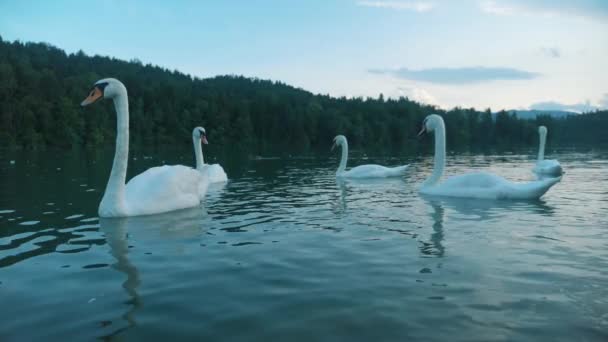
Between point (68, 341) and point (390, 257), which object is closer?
point (68, 341)

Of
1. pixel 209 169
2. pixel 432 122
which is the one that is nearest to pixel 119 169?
pixel 209 169

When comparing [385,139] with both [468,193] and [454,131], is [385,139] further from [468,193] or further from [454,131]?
[468,193]

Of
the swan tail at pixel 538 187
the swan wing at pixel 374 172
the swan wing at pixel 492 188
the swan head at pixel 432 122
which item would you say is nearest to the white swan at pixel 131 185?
the swan wing at pixel 492 188

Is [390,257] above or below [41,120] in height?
below

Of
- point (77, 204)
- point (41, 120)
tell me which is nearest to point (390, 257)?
point (77, 204)

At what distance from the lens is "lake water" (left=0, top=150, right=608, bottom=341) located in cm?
416

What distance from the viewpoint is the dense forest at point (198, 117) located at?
67000mm

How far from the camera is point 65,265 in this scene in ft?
19.8

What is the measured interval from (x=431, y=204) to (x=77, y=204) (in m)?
8.35

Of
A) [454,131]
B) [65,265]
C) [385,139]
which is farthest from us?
[454,131]

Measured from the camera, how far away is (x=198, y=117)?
102 metres

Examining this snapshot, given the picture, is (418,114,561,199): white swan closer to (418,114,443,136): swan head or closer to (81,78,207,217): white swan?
(418,114,443,136): swan head

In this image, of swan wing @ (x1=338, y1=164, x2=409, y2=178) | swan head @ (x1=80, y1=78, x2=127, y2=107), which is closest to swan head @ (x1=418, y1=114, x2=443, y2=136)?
swan wing @ (x1=338, y1=164, x2=409, y2=178)

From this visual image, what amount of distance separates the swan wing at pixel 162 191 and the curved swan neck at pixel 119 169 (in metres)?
0.28
